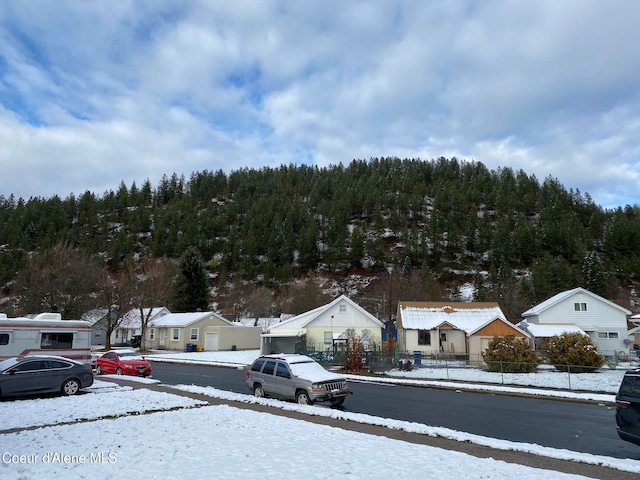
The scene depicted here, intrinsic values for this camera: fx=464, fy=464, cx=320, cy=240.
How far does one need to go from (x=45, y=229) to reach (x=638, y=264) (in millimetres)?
154157

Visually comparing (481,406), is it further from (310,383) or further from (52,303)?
(52,303)

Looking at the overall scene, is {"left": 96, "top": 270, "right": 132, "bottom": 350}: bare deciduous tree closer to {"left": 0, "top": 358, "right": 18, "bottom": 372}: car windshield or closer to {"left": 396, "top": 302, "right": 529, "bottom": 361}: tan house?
{"left": 396, "top": 302, "right": 529, "bottom": 361}: tan house

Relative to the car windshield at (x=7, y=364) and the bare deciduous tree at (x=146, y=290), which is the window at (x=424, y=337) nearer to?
the bare deciduous tree at (x=146, y=290)

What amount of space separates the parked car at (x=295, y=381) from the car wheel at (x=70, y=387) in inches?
269

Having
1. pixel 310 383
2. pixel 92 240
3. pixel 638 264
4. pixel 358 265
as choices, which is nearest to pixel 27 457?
pixel 310 383

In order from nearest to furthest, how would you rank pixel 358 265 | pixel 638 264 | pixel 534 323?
pixel 534 323 → pixel 638 264 → pixel 358 265

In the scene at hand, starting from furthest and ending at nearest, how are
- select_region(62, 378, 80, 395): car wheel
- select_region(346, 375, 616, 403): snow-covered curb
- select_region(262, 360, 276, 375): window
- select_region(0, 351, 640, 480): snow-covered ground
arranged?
select_region(346, 375, 616, 403): snow-covered curb → select_region(62, 378, 80, 395): car wheel → select_region(262, 360, 276, 375): window → select_region(0, 351, 640, 480): snow-covered ground

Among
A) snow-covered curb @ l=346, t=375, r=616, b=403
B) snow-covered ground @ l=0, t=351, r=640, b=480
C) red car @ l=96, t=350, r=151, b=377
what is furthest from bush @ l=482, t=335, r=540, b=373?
red car @ l=96, t=350, r=151, b=377

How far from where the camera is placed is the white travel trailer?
23.6 m

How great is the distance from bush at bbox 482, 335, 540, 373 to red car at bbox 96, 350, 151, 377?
A: 845 inches

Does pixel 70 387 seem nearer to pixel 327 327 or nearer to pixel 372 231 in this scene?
pixel 327 327

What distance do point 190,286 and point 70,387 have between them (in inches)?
2217

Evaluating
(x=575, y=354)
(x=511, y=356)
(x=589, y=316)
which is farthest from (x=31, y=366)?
(x=589, y=316)

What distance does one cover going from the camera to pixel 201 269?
75.1m
